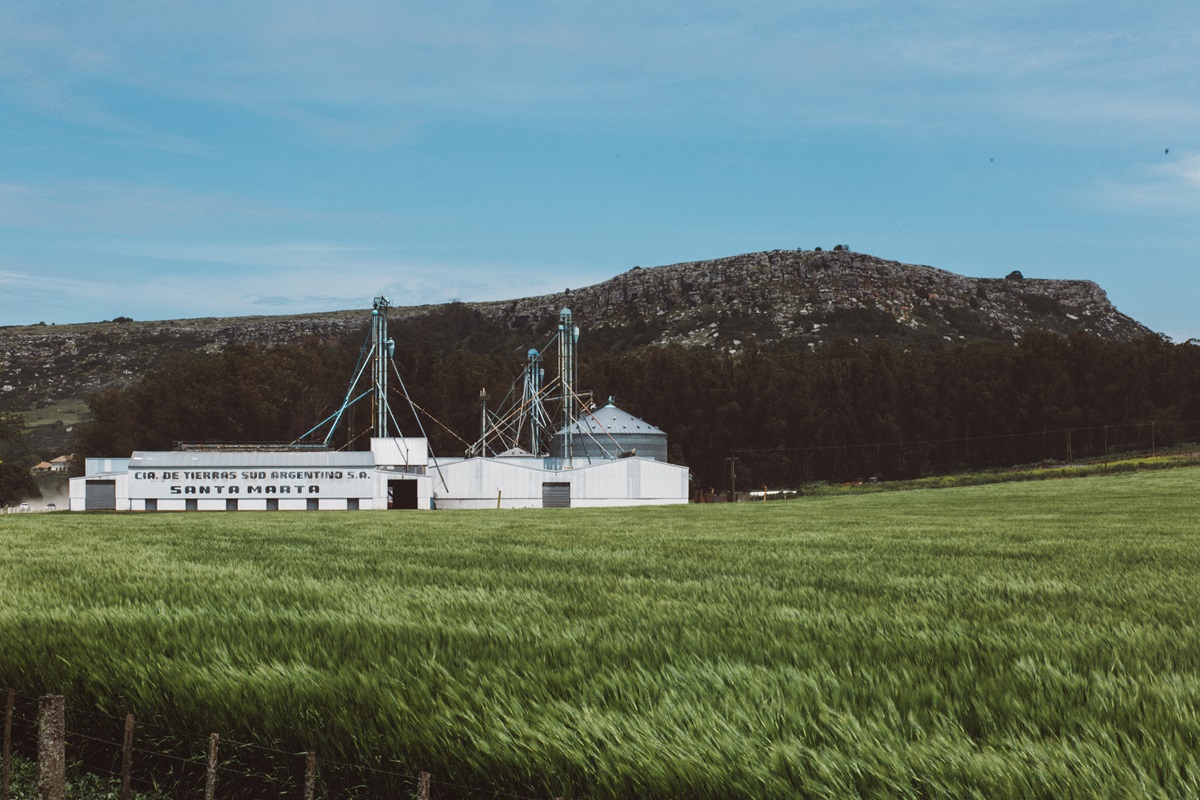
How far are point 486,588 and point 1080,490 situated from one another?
5848 centimetres

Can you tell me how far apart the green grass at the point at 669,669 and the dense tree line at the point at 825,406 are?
94.1 metres

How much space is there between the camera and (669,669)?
734cm

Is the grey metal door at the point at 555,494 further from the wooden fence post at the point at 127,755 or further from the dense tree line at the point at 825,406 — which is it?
the wooden fence post at the point at 127,755

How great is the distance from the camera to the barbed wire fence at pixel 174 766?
6.20 m

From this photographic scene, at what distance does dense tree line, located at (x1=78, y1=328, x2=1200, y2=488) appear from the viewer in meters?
111

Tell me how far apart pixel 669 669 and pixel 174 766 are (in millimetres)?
3452

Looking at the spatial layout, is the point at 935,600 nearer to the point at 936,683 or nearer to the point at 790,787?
the point at 936,683

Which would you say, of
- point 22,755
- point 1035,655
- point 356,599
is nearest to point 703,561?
point 356,599

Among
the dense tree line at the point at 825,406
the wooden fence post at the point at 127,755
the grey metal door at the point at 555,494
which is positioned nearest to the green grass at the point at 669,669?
the wooden fence post at the point at 127,755

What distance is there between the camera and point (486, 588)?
1352 cm

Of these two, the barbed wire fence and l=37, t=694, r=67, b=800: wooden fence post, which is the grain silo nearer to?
the barbed wire fence

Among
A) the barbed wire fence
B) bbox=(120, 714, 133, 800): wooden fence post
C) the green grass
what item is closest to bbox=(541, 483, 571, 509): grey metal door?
the green grass

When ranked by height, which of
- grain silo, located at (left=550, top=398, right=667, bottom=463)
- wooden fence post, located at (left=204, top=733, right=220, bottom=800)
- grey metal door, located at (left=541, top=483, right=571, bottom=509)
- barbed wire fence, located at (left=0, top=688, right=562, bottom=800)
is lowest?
grey metal door, located at (left=541, top=483, right=571, bottom=509)

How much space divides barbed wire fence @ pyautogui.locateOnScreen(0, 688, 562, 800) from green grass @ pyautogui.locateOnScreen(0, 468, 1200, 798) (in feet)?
0.44
